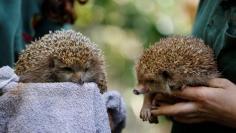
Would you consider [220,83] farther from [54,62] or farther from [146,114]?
[54,62]

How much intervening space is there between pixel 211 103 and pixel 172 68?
217mm

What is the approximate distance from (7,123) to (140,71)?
65 centimetres

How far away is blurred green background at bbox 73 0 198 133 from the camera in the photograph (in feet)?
24.4

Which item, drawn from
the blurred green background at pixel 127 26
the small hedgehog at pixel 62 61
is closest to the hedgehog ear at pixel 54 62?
the small hedgehog at pixel 62 61

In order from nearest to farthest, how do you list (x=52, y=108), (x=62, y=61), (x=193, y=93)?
(x=52, y=108) → (x=193, y=93) → (x=62, y=61)

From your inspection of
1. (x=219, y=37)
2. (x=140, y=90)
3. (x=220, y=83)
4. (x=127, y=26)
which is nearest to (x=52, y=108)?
(x=140, y=90)

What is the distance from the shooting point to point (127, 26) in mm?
7629

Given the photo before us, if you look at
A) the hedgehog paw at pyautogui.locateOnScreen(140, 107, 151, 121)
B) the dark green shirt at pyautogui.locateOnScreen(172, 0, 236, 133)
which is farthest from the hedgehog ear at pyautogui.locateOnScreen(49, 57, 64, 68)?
the dark green shirt at pyautogui.locateOnScreen(172, 0, 236, 133)

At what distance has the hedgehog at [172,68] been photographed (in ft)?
8.18

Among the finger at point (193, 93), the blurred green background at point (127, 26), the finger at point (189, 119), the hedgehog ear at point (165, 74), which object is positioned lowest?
the finger at point (189, 119)

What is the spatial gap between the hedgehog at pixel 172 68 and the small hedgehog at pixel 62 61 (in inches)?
7.7

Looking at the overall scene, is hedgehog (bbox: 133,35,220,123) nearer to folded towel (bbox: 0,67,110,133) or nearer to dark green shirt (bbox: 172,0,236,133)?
dark green shirt (bbox: 172,0,236,133)

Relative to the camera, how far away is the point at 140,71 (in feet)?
8.57

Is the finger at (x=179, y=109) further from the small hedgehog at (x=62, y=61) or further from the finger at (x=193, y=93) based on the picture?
the small hedgehog at (x=62, y=61)
